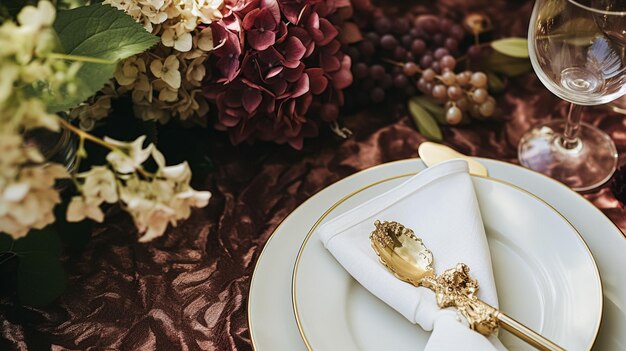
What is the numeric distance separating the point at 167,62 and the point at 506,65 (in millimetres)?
419

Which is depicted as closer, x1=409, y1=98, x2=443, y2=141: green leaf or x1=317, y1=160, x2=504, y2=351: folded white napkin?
x1=317, y1=160, x2=504, y2=351: folded white napkin

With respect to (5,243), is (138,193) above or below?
above

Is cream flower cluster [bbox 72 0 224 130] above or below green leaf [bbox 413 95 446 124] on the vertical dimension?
above

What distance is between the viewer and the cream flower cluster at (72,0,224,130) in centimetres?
54

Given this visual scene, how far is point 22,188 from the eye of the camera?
325 mm

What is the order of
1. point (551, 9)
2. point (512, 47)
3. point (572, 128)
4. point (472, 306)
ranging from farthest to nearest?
point (512, 47), point (572, 128), point (551, 9), point (472, 306)

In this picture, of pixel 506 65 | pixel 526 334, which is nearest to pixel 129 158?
pixel 526 334

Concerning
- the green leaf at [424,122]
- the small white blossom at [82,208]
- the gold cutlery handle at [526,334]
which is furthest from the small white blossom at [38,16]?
the green leaf at [424,122]

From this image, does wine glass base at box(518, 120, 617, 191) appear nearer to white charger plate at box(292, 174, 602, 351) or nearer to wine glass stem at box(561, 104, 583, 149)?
wine glass stem at box(561, 104, 583, 149)

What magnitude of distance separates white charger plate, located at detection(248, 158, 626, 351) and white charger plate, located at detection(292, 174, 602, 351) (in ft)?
0.09

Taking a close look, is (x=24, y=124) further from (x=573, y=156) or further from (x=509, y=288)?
(x=573, y=156)

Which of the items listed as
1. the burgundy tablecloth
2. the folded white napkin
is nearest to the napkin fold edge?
the folded white napkin

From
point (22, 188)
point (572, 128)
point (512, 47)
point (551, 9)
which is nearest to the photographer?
point (22, 188)

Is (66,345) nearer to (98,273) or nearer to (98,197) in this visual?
(98,273)
